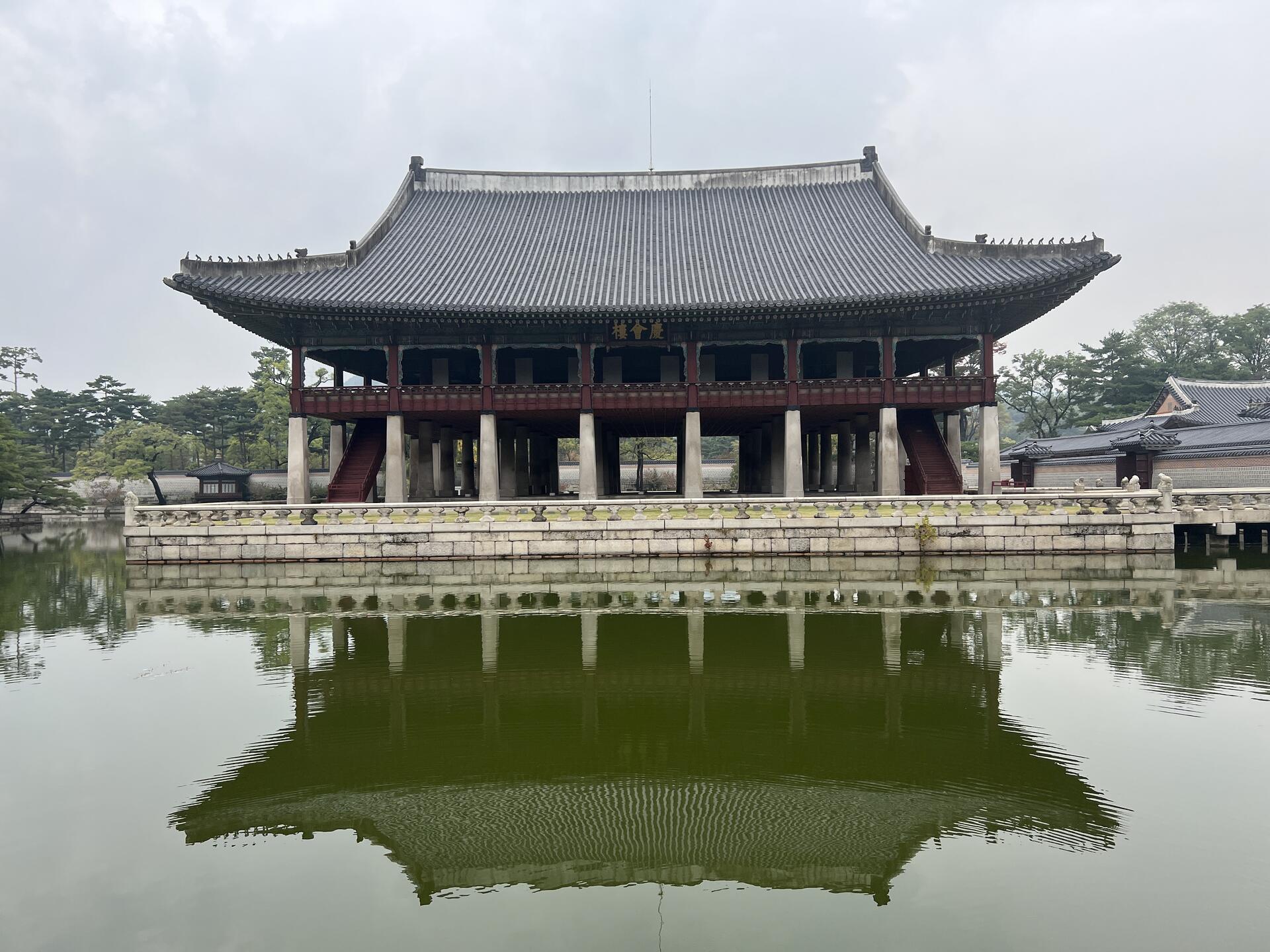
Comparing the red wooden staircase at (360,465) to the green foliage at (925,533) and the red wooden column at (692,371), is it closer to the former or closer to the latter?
the red wooden column at (692,371)

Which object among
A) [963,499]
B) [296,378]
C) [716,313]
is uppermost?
[716,313]

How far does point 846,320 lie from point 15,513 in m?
50.5

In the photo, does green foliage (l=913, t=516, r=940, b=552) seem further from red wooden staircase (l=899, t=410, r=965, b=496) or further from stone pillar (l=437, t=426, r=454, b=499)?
stone pillar (l=437, t=426, r=454, b=499)

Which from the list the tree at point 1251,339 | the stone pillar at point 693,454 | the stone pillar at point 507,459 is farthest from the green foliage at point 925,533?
Result: the tree at point 1251,339

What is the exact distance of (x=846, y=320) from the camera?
25.2 meters

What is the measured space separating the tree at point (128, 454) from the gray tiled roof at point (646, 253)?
1323 inches

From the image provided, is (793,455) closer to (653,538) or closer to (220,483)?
(653,538)

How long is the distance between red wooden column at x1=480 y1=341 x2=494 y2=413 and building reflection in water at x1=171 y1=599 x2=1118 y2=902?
50.1 feet

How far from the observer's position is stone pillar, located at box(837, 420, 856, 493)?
31.4 m

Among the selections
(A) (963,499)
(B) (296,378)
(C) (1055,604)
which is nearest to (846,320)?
(A) (963,499)

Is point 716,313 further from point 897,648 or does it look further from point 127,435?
point 127,435

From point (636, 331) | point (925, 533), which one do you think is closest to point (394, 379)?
point (636, 331)

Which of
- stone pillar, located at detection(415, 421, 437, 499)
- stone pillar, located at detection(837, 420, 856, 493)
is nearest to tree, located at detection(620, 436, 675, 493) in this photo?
stone pillar, located at detection(837, 420, 856, 493)

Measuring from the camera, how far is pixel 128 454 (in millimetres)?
53938
